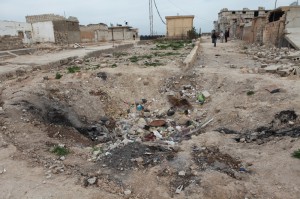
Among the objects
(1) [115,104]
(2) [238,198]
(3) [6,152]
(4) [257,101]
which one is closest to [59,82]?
(1) [115,104]

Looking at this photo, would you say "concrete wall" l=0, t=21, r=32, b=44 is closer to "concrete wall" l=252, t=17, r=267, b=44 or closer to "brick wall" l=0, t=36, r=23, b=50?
"brick wall" l=0, t=36, r=23, b=50

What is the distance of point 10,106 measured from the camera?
5.39 meters

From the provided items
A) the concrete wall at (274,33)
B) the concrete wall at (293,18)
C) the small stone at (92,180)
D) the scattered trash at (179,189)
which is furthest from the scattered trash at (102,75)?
the concrete wall at (293,18)

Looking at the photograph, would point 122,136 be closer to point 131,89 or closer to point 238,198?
point 131,89

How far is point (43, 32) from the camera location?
2242cm

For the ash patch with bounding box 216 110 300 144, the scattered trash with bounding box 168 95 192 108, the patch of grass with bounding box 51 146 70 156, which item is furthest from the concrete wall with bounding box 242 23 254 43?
the patch of grass with bounding box 51 146 70 156

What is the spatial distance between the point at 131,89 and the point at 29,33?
59.8 ft

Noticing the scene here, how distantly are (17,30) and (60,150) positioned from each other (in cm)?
1870

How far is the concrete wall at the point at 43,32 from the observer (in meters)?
22.1

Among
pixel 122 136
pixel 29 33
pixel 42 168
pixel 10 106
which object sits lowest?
pixel 122 136

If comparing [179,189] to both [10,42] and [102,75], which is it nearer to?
[102,75]

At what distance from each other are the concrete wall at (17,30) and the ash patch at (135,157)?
57.2 feet

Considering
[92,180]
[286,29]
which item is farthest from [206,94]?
[286,29]

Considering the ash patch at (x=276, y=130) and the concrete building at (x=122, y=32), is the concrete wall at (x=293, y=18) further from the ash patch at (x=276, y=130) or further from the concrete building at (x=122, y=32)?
the concrete building at (x=122, y=32)
